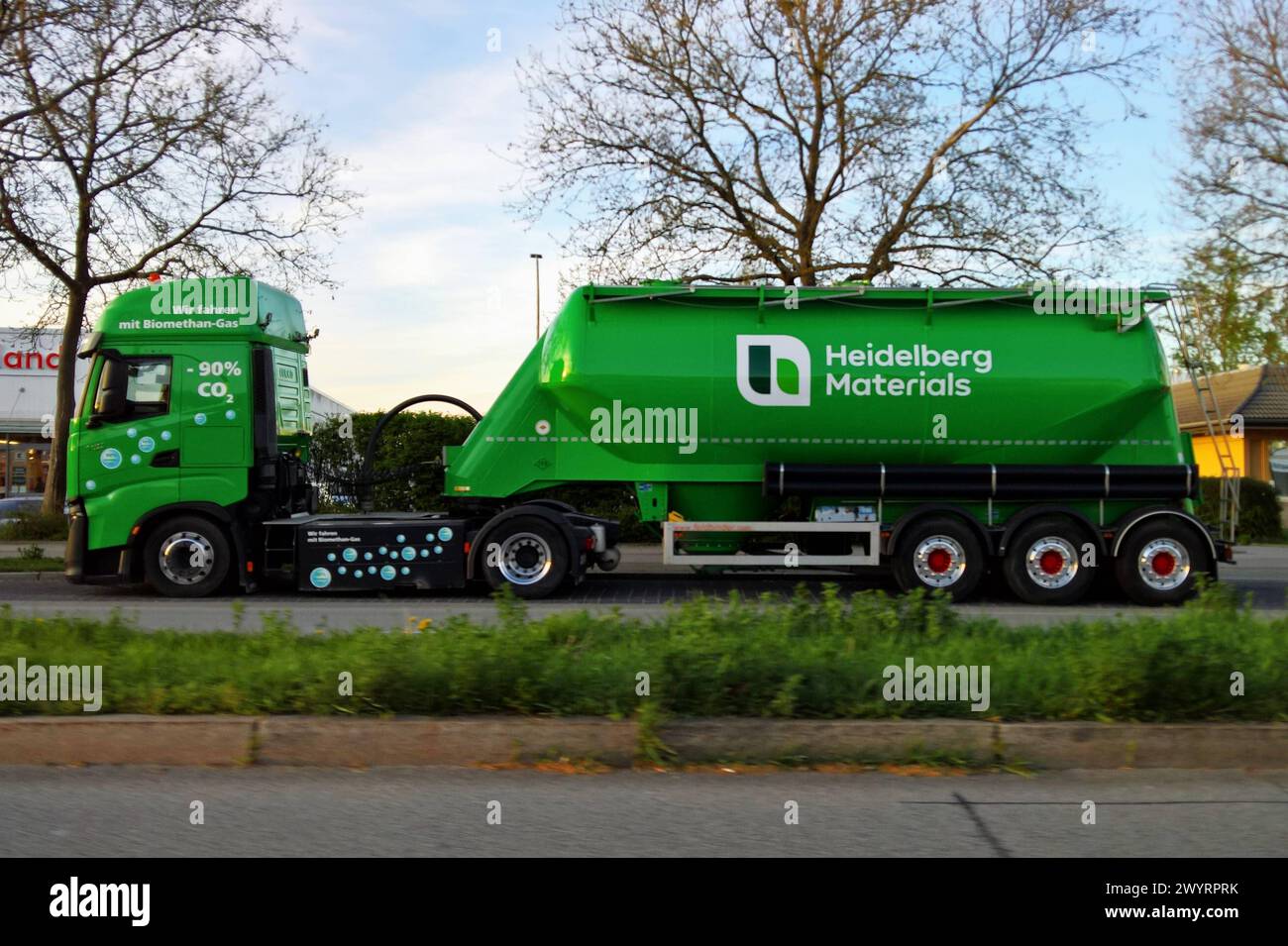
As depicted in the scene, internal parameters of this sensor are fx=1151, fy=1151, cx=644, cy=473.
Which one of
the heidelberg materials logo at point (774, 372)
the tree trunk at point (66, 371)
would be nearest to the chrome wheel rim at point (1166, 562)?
the heidelberg materials logo at point (774, 372)

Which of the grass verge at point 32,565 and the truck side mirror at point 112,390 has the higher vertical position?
the truck side mirror at point 112,390

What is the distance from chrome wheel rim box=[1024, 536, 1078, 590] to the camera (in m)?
13.6

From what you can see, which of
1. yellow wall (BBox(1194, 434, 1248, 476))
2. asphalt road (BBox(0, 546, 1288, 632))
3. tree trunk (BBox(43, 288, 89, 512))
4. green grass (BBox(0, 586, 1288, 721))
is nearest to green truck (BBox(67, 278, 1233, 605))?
asphalt road (BBox(0, 546, 1288, 632))

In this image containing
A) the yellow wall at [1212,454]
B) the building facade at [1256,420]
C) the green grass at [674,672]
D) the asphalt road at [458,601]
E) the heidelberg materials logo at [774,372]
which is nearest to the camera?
the green grass at [674,672]

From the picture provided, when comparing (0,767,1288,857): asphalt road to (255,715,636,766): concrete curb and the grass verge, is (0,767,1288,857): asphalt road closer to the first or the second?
(255,715,636,766): concrete curb

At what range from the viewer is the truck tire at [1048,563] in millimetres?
13508

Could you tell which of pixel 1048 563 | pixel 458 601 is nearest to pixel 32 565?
pixel 458 601

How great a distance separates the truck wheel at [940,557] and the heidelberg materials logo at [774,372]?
207cm

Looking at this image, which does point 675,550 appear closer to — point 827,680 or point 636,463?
point 636,463

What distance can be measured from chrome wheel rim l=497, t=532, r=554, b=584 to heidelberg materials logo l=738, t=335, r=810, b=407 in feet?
9.89

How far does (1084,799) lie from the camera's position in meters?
5.47

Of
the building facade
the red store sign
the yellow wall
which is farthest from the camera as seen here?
the red store sign

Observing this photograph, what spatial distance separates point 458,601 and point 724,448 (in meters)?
3.65

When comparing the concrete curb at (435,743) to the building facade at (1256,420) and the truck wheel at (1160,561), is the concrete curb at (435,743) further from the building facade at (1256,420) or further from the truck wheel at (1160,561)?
the building facade at (1256,420)
